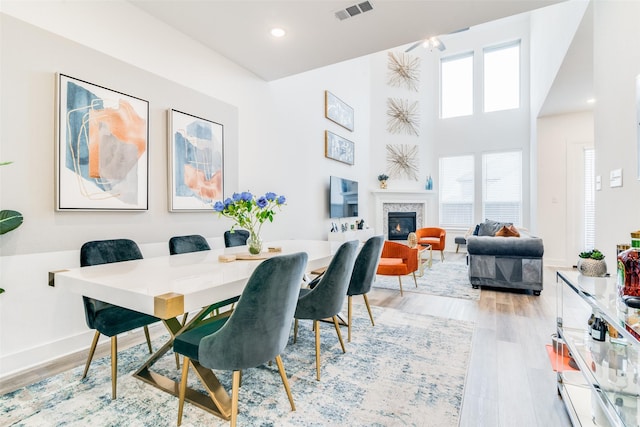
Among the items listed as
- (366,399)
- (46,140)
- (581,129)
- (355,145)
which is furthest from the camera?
(355,145)

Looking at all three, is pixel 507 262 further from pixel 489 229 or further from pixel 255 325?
pixel 255 325

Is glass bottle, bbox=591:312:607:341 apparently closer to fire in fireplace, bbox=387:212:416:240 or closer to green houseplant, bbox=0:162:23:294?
green houseplant, bbox=0:162:23:294

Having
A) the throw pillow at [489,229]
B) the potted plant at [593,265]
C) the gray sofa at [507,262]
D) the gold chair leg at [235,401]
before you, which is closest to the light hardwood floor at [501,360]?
the gray sofa at [507,262]

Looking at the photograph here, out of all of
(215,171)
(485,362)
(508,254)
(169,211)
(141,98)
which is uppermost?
(141,98)

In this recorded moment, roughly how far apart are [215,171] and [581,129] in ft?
20.0

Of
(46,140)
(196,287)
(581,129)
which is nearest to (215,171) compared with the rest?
(46,140)

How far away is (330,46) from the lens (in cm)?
333

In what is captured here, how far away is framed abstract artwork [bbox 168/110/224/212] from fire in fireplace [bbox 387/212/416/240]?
5100 millimetres

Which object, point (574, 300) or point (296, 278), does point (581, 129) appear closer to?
point (574, 300)

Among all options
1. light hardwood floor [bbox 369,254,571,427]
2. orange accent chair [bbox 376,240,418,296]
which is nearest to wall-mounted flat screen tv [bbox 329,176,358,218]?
orange accent chair [bbox 376,240,418,296]

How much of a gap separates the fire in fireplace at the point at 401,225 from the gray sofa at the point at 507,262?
11.5ft

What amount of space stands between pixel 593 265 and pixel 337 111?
4.96m

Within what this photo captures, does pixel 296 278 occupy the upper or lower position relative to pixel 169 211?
lower

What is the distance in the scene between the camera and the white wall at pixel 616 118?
6.27 feet
